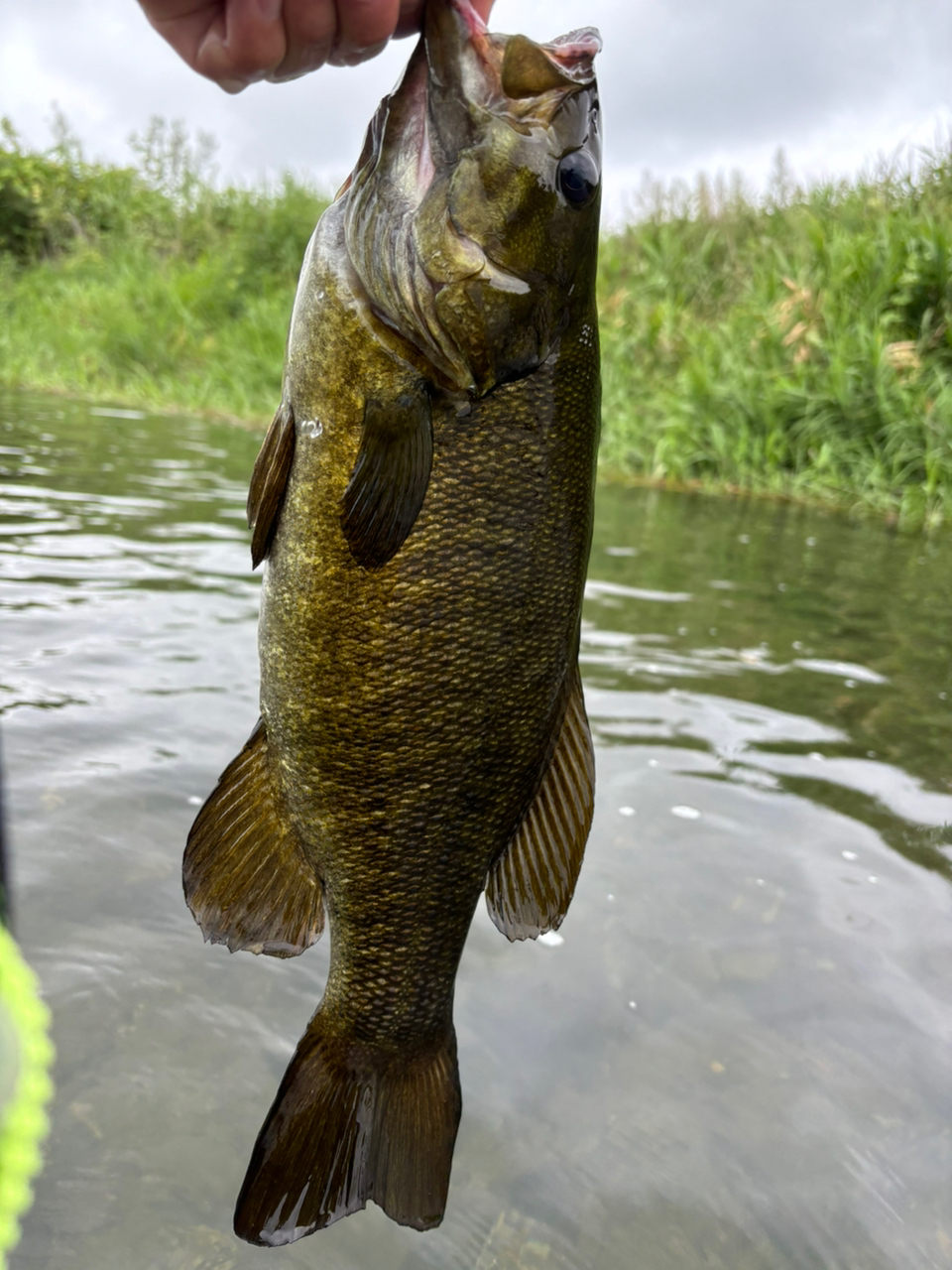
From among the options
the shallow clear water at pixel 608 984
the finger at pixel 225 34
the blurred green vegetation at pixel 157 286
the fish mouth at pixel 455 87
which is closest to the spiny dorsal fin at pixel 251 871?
the shallow clear water at pixel 608 984

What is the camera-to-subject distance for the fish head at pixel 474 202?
1509 millimetres

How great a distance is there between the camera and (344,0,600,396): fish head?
1509mm

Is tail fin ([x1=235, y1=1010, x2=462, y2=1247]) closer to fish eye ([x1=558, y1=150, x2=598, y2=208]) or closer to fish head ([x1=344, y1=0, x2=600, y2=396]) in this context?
fish head ([x1=344, y1=0, x2=600, y2=396])

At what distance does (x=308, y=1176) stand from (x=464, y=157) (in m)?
1.55

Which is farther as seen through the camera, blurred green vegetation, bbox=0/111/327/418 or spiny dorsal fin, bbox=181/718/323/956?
blurred green vegetation, bbox=0/111/327/418

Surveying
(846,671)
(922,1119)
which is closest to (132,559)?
(846,671)

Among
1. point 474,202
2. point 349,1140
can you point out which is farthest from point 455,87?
point 349,1140

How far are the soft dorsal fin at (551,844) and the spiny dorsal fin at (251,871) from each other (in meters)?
0.32

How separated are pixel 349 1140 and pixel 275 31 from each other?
181 centimetres

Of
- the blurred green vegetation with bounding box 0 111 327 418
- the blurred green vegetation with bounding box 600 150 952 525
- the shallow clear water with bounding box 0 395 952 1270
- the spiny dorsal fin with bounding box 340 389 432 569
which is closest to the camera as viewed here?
the spiny dorsal fin with bounding box 340 389 432 569

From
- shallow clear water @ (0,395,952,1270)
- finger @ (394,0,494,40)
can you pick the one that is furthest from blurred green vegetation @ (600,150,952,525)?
finger @ (394,0,494,40)

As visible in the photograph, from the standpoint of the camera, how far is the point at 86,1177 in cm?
175

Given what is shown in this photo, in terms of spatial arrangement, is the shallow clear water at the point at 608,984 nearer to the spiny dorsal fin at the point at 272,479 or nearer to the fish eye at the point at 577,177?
the spiny dorsal fin at the point at 272,479

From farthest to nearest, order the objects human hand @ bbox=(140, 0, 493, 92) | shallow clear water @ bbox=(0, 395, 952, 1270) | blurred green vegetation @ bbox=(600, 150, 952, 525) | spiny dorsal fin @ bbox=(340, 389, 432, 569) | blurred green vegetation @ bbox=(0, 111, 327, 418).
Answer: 1. blurred green vegetation @ bbox=(0, 111, 327, 418)
2. blurred green vegetation @ bbox=(600, 150, 952, 525)
3. shallow clear water @ bbox=(0, 395, 952, 1270)
4. human hand @ bbox=(140, 0, 493, 92)
5. spiny dorsal fin @ bbox=(340, 389, 432, 569)
